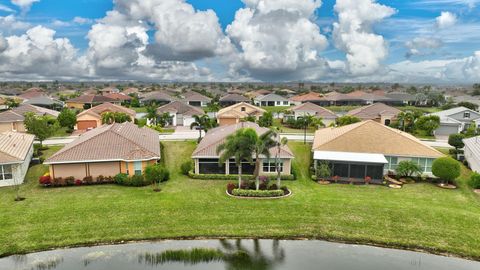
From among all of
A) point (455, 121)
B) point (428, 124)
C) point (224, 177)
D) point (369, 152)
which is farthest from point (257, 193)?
point (455, 121)

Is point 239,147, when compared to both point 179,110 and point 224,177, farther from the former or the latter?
point 179,110

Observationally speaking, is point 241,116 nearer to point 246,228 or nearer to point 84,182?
point 84,182

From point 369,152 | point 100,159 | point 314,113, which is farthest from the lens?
point 314,113

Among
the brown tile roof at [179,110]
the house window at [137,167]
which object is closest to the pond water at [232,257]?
the house window at [137,167]

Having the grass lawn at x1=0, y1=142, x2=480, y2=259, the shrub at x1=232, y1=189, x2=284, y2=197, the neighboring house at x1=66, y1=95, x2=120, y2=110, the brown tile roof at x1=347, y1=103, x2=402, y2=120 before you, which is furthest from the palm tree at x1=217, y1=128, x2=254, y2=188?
the neighboring house at x1=66, y1=95, x2=120, y2=110

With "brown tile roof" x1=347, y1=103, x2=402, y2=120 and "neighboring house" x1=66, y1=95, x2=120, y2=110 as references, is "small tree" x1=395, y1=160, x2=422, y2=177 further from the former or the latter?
"neighboring house" x1=66, y1=95, x2=120, y2=110

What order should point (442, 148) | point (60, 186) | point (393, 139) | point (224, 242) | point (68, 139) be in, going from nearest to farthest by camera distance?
point (224, 242) < point (60, 186) < point (393, 139) < point (442, 148) < point (68, 139)

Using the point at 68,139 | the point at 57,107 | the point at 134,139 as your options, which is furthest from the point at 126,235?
the point at 57,107
